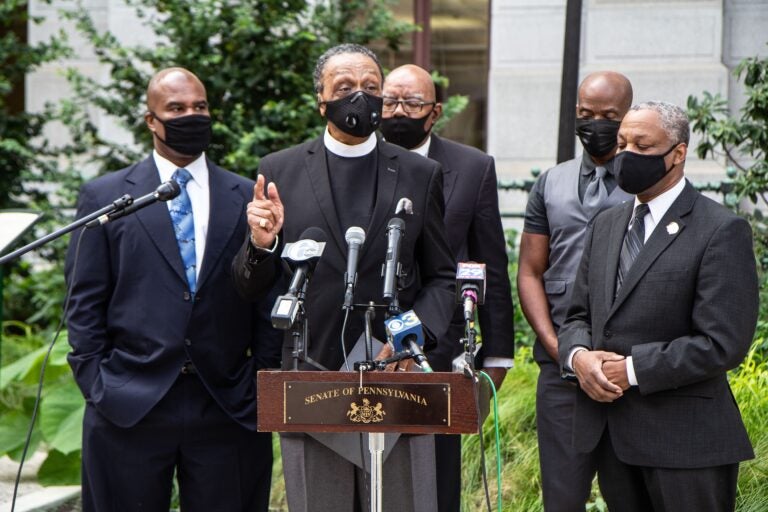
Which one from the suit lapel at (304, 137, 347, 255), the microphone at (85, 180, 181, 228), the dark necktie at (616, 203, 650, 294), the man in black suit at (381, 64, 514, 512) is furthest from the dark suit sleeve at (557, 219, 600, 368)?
the microphone at (85, 180, 181, 228)

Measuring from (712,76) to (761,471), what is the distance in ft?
18.8

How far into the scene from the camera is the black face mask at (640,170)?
4695mm

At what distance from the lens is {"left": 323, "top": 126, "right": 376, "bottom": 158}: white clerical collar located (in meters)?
4.93

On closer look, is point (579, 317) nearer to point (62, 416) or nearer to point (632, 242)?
point (632, 242)

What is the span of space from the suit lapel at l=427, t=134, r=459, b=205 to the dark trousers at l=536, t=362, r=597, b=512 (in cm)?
97

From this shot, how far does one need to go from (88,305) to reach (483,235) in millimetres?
1931

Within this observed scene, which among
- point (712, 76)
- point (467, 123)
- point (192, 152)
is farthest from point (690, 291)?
point (467, 123)

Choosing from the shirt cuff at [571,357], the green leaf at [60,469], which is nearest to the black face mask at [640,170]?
the shirt cuff at [571,357]

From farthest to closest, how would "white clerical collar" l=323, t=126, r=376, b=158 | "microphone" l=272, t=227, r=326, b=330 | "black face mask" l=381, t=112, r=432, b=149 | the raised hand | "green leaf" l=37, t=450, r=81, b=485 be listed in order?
"green leaf" l=37, t=450, r=81, b=485 → "black face mask" l=381, t=112, r=432, b=149 → "white clerical collar" l=323, t=126, r=376, b=158 → the raised hand → "microphone" l=272, t=227, r=326, b=330

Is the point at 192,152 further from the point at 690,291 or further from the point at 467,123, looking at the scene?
the point at 467,123

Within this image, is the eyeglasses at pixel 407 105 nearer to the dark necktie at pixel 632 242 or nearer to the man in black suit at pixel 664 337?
the man in black suit at pixel 664 337

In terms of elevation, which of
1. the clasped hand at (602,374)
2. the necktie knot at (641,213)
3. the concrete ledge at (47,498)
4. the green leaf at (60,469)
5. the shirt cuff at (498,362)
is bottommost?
the concrete ledge at (47,498)

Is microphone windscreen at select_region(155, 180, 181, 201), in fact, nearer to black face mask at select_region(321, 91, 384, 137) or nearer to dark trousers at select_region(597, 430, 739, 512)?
black face mask at select_region(321, 91, 384, 137)

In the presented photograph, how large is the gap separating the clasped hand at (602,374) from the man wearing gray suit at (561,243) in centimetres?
63
